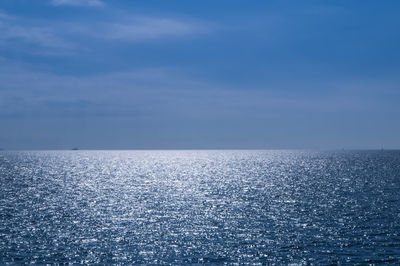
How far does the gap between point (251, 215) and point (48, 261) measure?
124 feet

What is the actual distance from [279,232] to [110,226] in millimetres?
25593

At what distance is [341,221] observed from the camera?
6247 centimetres

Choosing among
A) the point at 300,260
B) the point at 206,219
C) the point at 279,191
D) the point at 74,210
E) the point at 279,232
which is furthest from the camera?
the point at 279,191

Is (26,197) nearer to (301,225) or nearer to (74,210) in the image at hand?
(74,210)

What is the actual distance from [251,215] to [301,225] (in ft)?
38.9

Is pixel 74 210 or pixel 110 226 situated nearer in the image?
pixel 110 226

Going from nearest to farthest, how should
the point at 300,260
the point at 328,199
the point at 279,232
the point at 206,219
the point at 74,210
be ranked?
the point at 300,260, the point at 279,232, the point at 206,219, the point at 74,210, the point at 328,199

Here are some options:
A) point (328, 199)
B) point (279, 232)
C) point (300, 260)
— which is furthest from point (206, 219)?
point (328, 199)

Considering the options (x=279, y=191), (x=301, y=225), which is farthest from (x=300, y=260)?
(x=279, y=191)

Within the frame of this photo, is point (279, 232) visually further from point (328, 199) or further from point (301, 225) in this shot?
point (328, 199)

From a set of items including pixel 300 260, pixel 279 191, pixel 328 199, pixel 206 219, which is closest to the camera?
pixel 300 260

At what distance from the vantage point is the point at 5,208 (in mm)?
76125

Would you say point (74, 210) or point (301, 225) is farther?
point (74, 210)

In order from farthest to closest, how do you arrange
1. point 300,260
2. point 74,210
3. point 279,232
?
point 74,210, point 279,232, point 300,260
